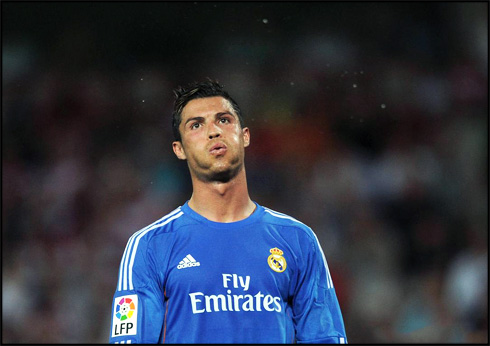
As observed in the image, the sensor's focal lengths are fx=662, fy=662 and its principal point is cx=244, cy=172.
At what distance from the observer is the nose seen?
3719mm

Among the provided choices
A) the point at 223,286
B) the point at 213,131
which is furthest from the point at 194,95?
the point at 223,286

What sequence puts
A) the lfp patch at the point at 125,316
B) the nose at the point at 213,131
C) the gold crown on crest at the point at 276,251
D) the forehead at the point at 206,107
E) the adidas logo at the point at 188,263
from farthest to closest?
the forehead at the point at 206,107 → the nose at the point at 213,131 → the gold crown on crest at the point at 276,251 → the adidas logo at the point at 188,263 → the lfp patch at the point at 125,316

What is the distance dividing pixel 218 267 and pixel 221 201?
0.41m

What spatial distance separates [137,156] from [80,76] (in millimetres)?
1500

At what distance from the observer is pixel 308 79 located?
8234 millimetres

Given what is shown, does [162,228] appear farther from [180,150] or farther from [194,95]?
[194,95]

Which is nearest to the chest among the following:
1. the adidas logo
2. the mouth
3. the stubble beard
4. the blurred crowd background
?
the adidas logo

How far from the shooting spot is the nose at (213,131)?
Answer: 12.2ft

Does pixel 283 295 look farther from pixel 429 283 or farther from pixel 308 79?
pixel 308 79

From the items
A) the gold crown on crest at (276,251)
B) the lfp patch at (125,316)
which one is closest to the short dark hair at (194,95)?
the gold crown on crest at (276,251)

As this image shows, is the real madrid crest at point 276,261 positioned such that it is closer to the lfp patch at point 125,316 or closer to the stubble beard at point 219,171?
the stubble beard at point 219,171

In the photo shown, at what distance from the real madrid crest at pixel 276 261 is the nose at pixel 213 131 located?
28.0 inches

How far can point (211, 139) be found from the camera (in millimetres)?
3717

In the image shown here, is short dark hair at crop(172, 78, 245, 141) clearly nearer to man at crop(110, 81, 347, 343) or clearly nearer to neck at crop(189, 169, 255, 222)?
man at crop(110, 81, 347, 343)
